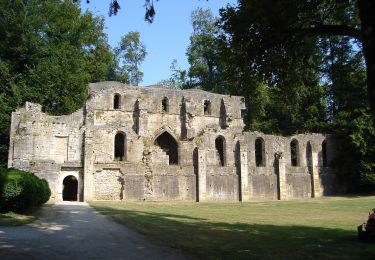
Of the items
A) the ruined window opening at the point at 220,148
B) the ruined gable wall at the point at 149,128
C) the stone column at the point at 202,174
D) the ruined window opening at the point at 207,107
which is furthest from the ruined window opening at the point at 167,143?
the stone column at the point at 202,174

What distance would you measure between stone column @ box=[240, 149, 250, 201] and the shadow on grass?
21.1m

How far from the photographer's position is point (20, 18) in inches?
1613

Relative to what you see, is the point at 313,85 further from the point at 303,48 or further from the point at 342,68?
the point at 303,48

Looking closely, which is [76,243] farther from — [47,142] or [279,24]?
[47,142]

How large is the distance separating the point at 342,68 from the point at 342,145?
100.0ft

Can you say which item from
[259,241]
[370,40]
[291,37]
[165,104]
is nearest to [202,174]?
[165,104]

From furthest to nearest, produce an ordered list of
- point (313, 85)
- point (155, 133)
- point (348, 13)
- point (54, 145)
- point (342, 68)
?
1. point (313, 85)
2. point (155, 133)
3. point (54, 145)
4. point (342, 68)
5. point (348, 13)

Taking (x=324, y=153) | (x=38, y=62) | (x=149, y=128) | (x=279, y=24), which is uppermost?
(x=38, y=62)

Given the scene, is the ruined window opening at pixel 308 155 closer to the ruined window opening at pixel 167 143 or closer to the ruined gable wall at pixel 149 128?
the ruined gable wall at pixel 149 128

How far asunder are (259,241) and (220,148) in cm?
3210

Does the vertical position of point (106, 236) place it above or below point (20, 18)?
below

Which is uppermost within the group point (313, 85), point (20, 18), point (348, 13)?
point (20, 18)

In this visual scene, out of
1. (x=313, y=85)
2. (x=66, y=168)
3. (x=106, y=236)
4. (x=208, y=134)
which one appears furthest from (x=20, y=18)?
(x=106, y=236)

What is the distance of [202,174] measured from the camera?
1369 inches
